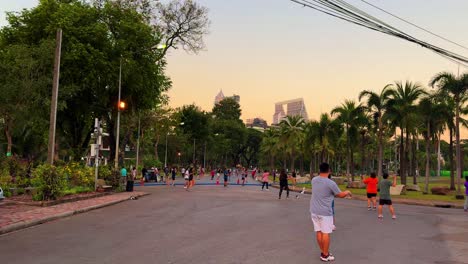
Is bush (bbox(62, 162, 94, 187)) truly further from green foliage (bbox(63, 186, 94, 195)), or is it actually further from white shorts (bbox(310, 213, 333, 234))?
white shorts (bbox(310, 213, 333, 234))

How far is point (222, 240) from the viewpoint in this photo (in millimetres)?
10305

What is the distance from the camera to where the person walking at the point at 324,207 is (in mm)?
7949

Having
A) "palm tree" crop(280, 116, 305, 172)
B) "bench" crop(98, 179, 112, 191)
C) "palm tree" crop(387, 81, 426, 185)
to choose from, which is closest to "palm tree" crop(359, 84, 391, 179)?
"palm tree" crop(387, 81, 426, 185)

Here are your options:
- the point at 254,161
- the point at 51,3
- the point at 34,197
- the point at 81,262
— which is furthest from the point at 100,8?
the point at 254,161

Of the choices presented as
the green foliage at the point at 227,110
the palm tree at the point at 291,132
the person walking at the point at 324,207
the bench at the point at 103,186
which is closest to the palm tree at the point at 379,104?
the bench at the point at 103,186

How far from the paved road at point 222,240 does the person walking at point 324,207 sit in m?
0.38

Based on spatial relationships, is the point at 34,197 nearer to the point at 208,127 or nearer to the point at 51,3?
the point at 51,3

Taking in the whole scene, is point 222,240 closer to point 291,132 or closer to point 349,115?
point 349,115

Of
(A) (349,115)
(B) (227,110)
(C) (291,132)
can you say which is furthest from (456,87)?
(B) (227,110)

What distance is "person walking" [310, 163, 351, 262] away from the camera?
313 inches

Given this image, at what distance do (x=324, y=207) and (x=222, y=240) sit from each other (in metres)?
3.12

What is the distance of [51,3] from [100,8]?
3.89 metres

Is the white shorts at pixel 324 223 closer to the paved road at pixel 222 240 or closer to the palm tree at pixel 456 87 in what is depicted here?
the paved road at pixel 222 240

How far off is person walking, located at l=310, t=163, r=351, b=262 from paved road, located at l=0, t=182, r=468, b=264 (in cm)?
38
